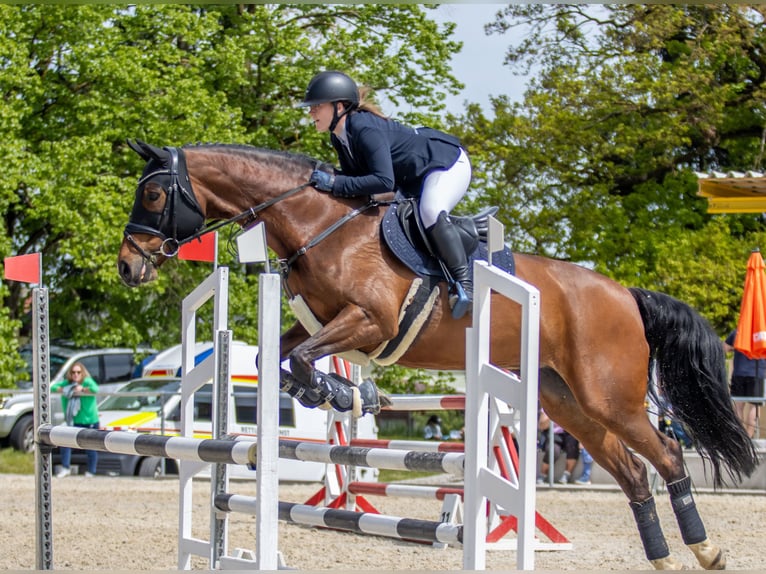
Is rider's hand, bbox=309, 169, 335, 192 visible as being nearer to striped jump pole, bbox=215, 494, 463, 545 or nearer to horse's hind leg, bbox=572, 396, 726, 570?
→ striped jump pole, bbox=215, 494, 463, 545

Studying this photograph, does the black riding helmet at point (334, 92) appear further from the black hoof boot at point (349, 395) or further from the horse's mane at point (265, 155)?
the black hoof boot at point (349, 395)

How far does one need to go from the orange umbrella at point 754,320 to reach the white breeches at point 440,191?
5201mm

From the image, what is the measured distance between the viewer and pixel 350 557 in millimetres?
5668

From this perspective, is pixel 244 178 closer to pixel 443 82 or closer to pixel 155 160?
pixel 155 160

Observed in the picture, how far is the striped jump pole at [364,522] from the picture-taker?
333 cm

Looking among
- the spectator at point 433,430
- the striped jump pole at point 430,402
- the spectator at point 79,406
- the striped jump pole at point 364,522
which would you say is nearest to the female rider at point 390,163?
the striped jump pole at point 364,522

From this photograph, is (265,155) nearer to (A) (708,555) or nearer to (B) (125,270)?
(B) (125,270)

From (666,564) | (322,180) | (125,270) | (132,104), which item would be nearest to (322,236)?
(322,180)

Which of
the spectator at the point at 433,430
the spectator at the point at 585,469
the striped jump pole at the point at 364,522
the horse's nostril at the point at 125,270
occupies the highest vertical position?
the horse's nostril at the point at 125,270

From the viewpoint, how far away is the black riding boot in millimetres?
4188

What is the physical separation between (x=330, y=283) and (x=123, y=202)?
38.1ft

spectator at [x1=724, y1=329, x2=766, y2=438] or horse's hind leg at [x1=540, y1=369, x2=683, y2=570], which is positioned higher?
horse's hind leg at [x1=540, y1=369, x2=683, y2=570]

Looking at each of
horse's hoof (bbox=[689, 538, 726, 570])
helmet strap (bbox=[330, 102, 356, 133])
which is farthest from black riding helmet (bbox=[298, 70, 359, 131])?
horse's hoof (bbox=[689, 538, 726, 570])

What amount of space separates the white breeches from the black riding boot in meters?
0.03
